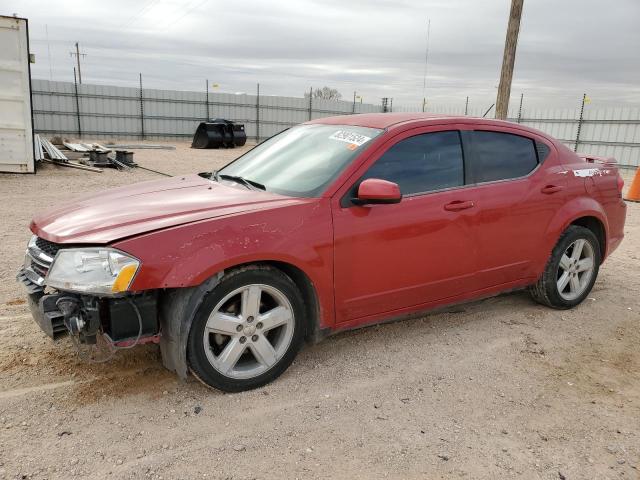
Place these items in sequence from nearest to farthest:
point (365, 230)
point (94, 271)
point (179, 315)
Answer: point (94, 271) < point (179, 315) < point (365, 230)

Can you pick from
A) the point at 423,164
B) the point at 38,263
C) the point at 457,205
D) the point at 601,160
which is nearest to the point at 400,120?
the point at 423,164

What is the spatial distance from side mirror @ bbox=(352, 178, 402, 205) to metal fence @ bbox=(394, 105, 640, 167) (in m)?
19.7

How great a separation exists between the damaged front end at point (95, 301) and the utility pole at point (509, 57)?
450 inches

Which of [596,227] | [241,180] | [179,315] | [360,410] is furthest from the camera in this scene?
[596,227]

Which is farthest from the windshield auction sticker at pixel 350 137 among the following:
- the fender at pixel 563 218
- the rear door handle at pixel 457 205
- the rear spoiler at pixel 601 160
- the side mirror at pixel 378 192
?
the rear spoiler at pixel 601 160

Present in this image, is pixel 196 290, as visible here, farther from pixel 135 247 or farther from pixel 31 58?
pixel 31 58

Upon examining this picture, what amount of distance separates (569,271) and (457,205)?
1567 mm

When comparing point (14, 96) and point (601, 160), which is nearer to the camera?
point (601, 160)

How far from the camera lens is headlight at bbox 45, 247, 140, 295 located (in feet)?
8.78

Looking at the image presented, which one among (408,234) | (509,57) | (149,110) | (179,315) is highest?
(509,57)

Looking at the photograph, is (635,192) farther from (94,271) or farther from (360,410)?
(94,271)

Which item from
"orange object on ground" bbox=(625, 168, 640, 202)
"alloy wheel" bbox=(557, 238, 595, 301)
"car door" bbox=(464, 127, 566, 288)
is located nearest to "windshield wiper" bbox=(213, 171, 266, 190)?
"car door" bbox=(464, 127, 566, 288)

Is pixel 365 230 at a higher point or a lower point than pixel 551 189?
lower

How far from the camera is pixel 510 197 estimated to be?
13.1 ft
